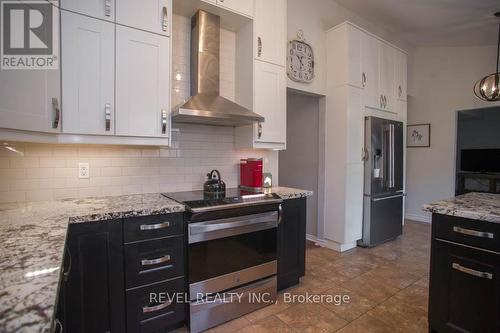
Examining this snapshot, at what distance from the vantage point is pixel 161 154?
236 centimetres

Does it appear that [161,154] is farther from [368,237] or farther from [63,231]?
[368,237]

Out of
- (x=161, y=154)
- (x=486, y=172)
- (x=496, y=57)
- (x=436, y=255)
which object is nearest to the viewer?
(x=436, y=255)

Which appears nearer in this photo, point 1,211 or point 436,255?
point 1,211

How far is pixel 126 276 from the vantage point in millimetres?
1625

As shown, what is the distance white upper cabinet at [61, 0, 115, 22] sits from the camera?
1.69 meters

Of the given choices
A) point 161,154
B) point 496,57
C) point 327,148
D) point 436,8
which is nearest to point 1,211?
point 161,154

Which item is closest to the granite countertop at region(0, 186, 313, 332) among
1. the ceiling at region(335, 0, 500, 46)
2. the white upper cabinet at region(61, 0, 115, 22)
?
the white upper cabinet at region(61, 0, 115, 22)

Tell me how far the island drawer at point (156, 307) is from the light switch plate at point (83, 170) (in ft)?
3.18

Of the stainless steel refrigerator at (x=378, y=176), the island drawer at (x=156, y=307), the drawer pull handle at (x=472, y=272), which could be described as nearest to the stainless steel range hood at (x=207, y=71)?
the island drawer at (x=156, y=307)

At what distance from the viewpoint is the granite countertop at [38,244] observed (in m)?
0.55

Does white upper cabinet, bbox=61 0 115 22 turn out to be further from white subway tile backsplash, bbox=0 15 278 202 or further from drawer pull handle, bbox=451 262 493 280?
drawer pull handle, bbox=451 262 493 280

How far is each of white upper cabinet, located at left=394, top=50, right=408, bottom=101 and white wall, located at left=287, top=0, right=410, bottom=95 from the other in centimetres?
95

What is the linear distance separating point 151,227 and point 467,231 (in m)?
1.89

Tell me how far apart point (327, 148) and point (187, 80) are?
2029 millimetres
